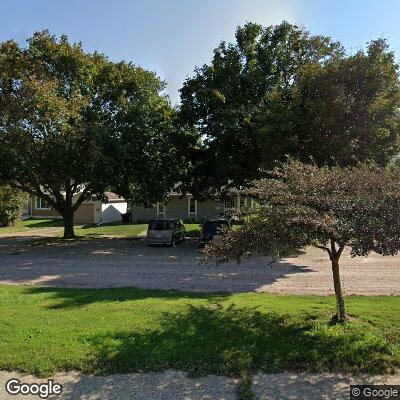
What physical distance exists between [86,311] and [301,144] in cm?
1199

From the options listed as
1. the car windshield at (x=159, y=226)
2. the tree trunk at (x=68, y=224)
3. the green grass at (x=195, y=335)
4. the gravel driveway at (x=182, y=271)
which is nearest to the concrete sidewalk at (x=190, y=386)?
the green grass at (x=195, y=335)

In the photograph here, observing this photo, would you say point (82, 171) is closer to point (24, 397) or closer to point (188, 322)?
point (188, 322)

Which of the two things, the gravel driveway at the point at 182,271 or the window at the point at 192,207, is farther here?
the window at the point at 192,207

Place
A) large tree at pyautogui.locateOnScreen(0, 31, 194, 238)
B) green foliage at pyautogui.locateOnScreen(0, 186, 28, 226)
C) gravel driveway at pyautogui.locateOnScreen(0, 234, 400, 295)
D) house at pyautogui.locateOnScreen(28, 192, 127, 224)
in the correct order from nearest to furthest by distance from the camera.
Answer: gravel driveway at pyautogui.locateOnScreen(0, 234, 400, 295), large tree at pyautogui.locateOnScreen(0, 31, 194, 238), green foliage at pyautogui.locateOnScreen(0, 186, 28, 226), house at pyautogui.locateOnScreen(28, 192, 127, 224)

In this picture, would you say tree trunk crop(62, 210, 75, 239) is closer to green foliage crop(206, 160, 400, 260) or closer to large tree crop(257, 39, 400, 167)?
large tree crop(257, 39, 400, 167)

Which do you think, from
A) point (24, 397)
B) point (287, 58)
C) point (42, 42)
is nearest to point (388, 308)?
point (24, 397)

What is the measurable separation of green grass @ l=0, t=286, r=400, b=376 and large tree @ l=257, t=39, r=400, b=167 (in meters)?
8.48

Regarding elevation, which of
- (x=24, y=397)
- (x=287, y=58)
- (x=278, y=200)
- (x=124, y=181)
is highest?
(x=287, y=58)

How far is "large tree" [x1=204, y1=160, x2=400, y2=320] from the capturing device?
247 inches

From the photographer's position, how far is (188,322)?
8.15 meters

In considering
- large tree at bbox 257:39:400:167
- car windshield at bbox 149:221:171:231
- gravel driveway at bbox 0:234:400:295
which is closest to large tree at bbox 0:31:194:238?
car windshield at bbox 149:221:171:231

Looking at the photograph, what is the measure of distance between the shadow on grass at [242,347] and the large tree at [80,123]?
14655mm

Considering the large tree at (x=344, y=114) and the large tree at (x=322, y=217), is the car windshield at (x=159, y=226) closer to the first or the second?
the large tree at (x=344, y=114)

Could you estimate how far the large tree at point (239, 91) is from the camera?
22469mm
